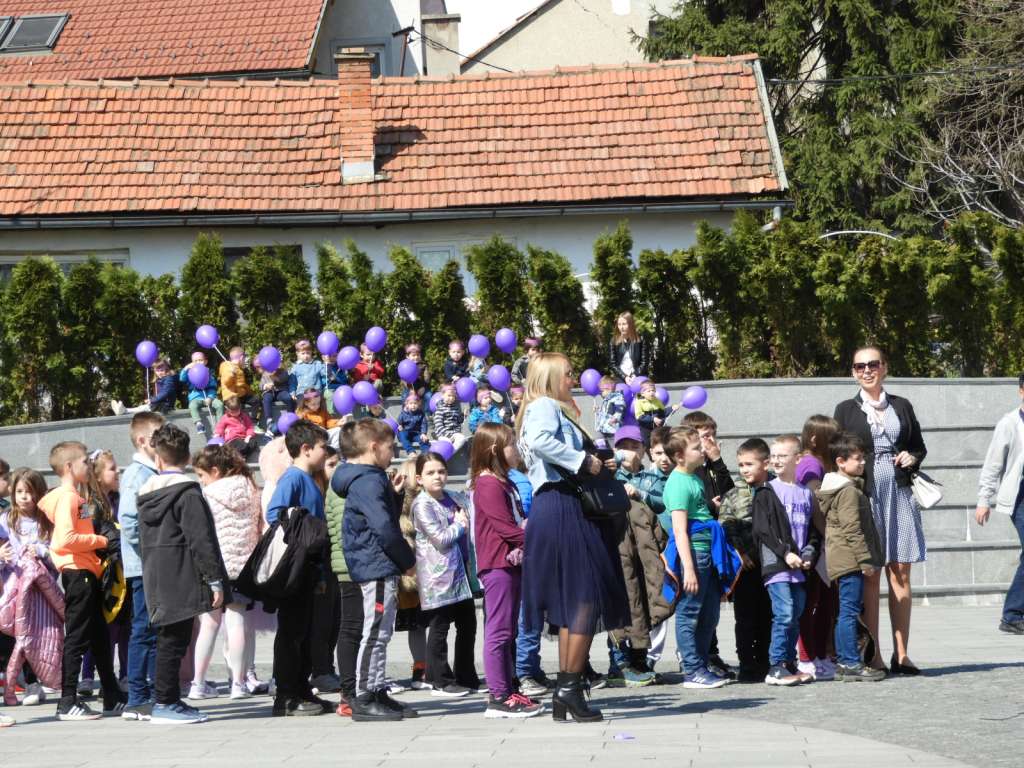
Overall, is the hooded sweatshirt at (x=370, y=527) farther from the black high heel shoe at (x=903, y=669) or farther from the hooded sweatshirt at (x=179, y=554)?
A: the black high heel shoe at (x=903, y=669)

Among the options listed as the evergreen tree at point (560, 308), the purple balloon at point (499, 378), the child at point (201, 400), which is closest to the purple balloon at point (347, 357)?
the child at point (201, 400)

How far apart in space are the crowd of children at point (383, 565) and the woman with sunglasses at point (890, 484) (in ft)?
0.78

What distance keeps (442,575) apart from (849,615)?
2530 millimetres

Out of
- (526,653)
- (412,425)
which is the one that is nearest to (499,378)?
(412,425)

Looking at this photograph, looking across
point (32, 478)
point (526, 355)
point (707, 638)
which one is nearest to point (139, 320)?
point (526, 355)

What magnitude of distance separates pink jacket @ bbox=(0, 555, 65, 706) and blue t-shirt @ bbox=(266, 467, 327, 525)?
186 centimetres

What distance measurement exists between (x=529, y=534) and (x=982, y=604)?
7572 millimetres

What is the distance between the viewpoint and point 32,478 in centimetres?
998

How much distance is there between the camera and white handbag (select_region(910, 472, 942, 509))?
1016cm

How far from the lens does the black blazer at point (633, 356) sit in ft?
62.7

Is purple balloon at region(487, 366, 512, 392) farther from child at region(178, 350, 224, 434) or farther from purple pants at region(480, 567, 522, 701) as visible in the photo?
purple pants at region(480, 567, 522, 701)

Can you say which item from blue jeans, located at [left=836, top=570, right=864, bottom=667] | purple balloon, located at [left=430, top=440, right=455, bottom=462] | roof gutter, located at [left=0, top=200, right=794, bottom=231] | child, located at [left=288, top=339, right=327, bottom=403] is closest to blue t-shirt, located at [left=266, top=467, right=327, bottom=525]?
blue jeans, located at [left=836, top=570, right=864, bottom=667]

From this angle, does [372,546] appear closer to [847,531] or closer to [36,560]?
[36,560]

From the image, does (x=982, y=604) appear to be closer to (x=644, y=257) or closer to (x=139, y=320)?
(x=644, y=257)
